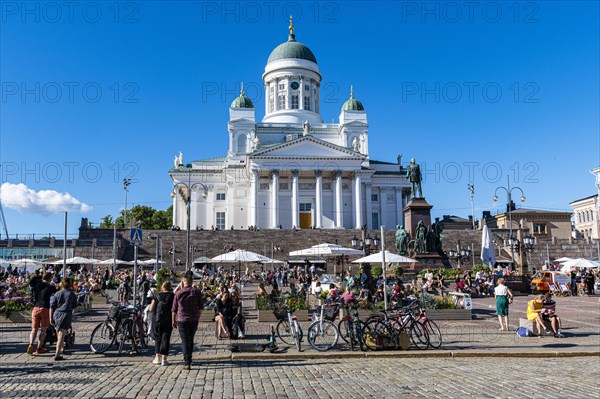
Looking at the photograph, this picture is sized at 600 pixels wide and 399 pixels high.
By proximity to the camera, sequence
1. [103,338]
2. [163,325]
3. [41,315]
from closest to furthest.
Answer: [163,325] < [41,315] < [103,338]

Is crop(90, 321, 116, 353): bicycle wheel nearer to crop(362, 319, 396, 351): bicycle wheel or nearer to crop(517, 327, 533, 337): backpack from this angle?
crop(362, 319, 396, 351): bicycle wheel

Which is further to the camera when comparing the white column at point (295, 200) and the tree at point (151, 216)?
the tree at point (151, 216)

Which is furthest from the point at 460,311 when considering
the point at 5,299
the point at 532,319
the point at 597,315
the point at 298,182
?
the point at 298,182

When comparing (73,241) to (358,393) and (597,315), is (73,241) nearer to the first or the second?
(597,315)

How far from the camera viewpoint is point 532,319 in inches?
588

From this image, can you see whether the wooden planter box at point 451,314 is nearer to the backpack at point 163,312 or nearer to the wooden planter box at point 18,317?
the backpack at point 163,312

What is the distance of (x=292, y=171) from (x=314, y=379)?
64.4m

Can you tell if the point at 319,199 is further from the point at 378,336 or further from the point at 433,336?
the point at 378,336

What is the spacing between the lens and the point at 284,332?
14469 millimetres

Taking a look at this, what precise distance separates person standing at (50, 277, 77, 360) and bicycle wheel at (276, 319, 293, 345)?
497 cm

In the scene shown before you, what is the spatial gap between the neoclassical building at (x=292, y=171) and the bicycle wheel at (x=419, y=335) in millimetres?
58968

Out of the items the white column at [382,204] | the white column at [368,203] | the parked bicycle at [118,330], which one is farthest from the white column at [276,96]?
the parked bicycle at [118,330]

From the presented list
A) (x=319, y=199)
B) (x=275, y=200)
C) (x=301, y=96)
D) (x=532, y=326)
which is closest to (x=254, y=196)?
(x=275, y=200)

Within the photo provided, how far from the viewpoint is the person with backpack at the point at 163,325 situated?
10.7m
